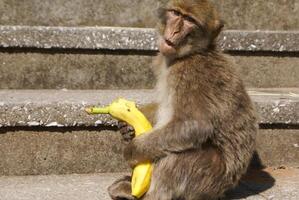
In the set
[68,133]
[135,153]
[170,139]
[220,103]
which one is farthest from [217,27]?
[68,133]

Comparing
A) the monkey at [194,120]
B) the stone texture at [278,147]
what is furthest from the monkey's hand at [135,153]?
the stone texture at [278,147]

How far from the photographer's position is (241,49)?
4.80m

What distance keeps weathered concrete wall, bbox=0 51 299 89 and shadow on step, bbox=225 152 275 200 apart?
863 mm

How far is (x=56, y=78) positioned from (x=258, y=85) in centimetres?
142

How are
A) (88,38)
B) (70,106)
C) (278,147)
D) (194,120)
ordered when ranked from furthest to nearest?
1. (88,38)
2. (278,147)
3. (70,106)
4. (194,120)

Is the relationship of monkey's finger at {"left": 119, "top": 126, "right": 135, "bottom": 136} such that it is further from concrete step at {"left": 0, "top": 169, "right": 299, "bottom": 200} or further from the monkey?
concrete step at {"left": 0, "top": 169, "right": 299, "bottom": 200}

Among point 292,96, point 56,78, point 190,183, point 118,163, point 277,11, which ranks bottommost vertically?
point 190,183

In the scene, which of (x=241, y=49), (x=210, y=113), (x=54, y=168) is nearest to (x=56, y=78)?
(x=54, y=168)

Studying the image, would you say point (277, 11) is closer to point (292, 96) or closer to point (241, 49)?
point (241, 49)

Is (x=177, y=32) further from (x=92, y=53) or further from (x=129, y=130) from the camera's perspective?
(x=92, y=53)

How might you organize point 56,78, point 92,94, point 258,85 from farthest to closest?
point 258,85 < point 56,78 < point 92,94

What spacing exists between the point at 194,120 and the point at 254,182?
89 cm

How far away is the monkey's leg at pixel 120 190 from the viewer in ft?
11.6

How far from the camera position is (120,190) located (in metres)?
3.57
